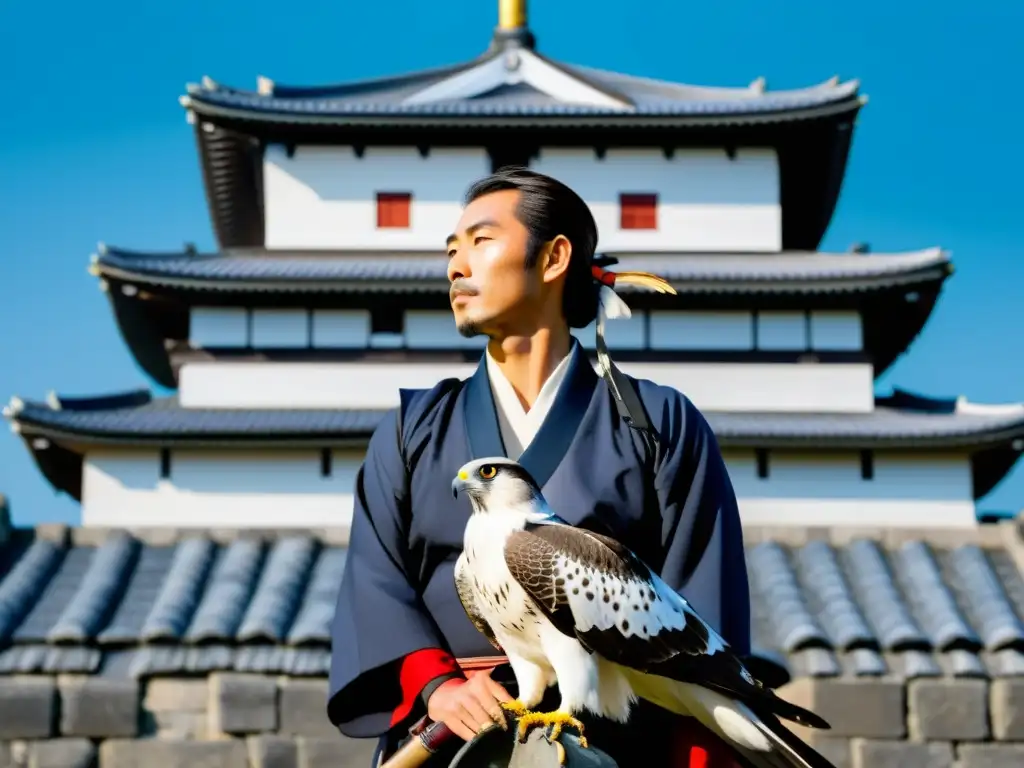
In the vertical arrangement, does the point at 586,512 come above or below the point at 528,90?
below

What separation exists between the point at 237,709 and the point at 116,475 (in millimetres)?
7400

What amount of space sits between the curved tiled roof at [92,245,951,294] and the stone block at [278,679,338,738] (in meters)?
7.30

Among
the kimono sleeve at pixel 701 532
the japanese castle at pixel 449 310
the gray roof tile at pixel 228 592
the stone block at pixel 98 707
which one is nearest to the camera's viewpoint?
the kimono sleeve at pixel 701 532

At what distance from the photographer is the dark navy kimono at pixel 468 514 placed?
319cm

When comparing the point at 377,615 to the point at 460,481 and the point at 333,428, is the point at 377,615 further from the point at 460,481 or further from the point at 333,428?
the point at 333,428

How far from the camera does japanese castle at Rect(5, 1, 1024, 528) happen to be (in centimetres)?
1875

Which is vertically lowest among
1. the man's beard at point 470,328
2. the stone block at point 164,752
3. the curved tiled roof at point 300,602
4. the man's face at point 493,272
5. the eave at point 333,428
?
the stone block at point 164,752

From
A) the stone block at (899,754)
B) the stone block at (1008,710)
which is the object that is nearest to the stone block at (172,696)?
the stone block at (899,754)

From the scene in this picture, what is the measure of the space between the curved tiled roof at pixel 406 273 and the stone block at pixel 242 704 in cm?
726

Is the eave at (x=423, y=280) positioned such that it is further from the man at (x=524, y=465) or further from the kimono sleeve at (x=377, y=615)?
the kimono sleeve at (x=377, y=615)

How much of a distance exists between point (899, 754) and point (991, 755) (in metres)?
0.74

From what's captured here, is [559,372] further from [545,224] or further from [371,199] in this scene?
[371,199]

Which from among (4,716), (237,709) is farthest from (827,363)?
(4,716)

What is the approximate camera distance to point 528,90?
21.6 m
